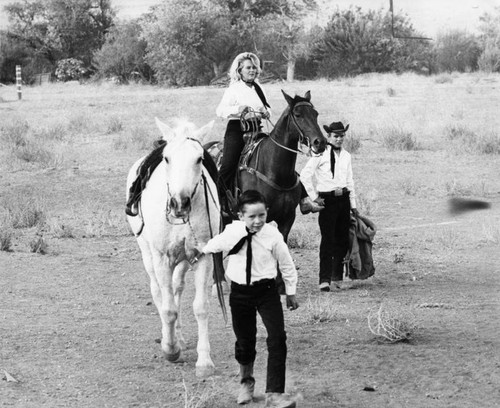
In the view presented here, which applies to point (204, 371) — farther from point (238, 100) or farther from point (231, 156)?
point (238, 100)

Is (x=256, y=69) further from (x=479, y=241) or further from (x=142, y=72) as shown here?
(x=142, y=72)

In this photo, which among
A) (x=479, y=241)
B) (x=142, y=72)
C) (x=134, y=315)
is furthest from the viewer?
(x=142, y=72)

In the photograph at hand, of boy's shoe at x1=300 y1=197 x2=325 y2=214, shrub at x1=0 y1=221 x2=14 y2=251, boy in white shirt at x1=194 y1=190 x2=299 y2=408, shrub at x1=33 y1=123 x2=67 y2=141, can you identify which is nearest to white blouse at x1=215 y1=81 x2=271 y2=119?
boy's shoe at x1=300 y1=197 x2=325 y2=214

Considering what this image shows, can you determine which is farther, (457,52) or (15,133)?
(457,52)

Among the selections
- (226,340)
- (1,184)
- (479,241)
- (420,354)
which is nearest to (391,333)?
(420,354)

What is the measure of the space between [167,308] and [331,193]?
10.7ft

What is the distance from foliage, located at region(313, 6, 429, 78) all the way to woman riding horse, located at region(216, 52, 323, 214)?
42083 mm

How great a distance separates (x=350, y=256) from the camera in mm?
10375

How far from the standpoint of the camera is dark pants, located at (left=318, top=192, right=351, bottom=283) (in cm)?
1021

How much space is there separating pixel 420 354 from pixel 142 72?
159 feet

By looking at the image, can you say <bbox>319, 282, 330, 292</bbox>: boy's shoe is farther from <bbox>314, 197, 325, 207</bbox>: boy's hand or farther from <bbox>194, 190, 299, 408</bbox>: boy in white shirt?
<bbox>194, 190, 299, 408</bbox>: boy in white shirt

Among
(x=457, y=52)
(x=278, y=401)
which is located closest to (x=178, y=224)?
(x=278, y=401)

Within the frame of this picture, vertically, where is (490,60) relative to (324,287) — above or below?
above

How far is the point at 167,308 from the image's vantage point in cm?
743
